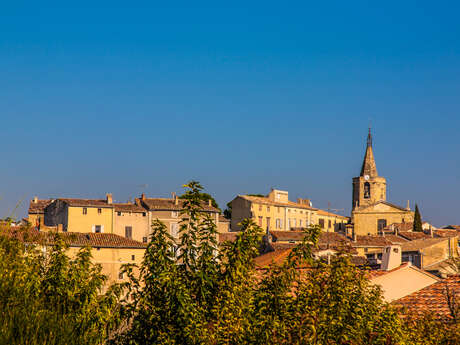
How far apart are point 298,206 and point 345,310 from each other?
296ft

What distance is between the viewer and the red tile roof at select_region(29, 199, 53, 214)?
71.4 metres

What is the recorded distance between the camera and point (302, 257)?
1141 centimetres

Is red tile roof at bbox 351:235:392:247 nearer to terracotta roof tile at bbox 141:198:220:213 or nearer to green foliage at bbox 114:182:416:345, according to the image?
terracotta roof tile at bbox 141:198:220:213

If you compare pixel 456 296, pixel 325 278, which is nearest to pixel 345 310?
pixel 325 278

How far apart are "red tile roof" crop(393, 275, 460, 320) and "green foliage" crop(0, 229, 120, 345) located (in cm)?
1082

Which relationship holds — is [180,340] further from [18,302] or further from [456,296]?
[456,296]

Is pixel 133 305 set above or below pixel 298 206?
below

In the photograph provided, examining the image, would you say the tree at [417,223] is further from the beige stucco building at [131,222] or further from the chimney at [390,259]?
the chimney at [390,259]

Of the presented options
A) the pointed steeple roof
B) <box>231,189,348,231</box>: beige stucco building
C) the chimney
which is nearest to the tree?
<box>231,189,348,231</box>: beige stucco building

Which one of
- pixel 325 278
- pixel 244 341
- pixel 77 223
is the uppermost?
pixel 77 223

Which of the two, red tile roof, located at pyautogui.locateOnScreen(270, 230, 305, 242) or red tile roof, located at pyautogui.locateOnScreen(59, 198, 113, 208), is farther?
red tile roof, located at pyautogui.locateOnScreen(270, 230, 305, 242)

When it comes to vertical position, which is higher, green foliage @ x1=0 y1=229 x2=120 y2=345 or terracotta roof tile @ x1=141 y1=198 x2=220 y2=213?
terracotta roof tile @ x1=141 y1=198 x2=220 y2=213

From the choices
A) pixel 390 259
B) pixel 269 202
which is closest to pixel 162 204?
pixel 269 202

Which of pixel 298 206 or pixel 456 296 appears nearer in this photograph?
pixel 456 296
